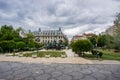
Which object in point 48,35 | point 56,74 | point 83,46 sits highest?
point 48,35

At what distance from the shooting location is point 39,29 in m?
89.3

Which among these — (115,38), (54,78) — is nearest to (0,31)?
(115,38)

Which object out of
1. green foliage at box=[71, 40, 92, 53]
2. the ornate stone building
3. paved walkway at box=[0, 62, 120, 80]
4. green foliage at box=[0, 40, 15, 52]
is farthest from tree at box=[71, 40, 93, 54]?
the ornate stone building

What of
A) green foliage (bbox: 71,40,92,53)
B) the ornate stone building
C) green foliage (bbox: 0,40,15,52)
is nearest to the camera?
green foliage (bbox: 71,40,92,53)

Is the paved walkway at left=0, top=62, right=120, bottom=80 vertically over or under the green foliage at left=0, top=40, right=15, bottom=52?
under

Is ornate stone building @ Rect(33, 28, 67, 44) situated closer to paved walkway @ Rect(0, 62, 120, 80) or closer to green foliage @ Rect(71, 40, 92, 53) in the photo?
green foliage @ Rect(71, 40, 92, 53)

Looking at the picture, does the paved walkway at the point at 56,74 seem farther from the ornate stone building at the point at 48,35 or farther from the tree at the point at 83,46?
the ornate stone building at the point at 48,35

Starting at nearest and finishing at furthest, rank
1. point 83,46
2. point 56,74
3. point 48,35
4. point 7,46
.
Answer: point 56,74 < point 83,46 < point 7,46 < point 48,35

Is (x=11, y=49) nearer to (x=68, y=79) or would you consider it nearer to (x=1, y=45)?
(x=1, y=45)

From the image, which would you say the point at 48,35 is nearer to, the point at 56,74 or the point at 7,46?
the point at 7,46

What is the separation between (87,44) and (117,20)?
1291 cm

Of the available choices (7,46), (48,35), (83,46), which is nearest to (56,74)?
(83,46)

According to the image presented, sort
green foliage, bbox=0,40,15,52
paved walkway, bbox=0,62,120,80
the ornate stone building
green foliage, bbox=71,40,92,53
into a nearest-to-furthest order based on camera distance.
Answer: paved walkway, bbox=0,62,120,80 < green foliage, bbox=71,40,92,53 < green foliage, bbox=0,40,15,52 < the ornate stone building

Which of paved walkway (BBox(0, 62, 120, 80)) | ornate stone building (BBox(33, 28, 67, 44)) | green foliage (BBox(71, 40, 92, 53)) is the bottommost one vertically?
paved walkway (BBox(0, 62, 120, 80))
